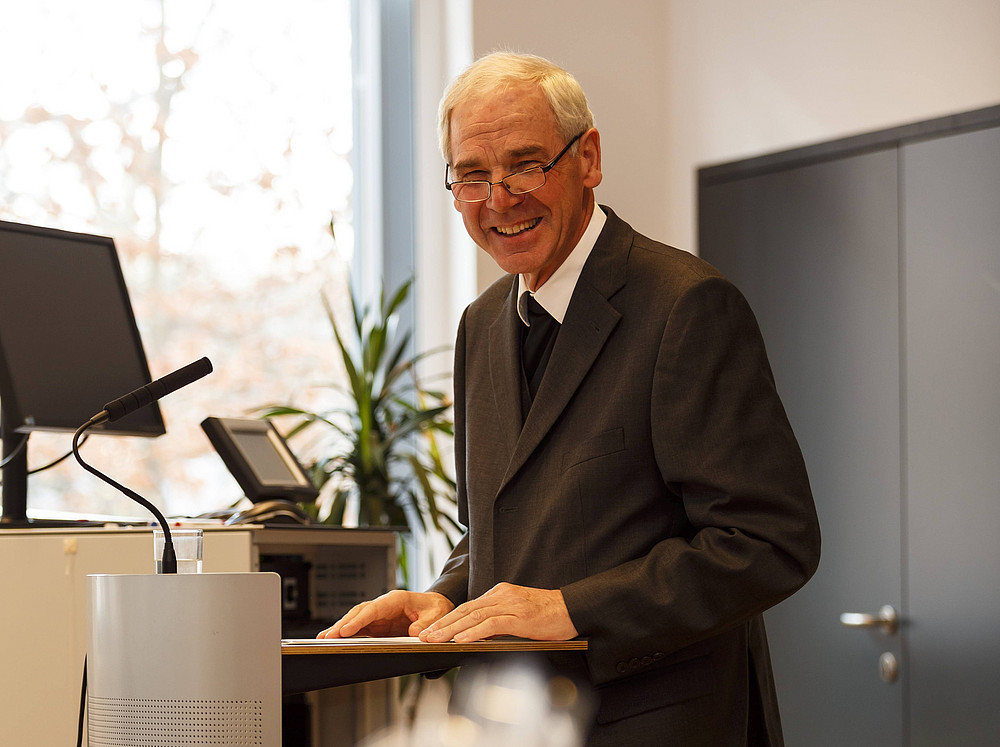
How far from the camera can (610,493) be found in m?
1.50

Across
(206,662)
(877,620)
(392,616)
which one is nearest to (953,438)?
(877,620)

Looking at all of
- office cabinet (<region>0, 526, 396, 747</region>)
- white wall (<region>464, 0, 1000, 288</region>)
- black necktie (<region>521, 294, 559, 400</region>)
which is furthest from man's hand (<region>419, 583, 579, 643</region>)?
white wall (<region>464, 0, 1000, 288</region>)

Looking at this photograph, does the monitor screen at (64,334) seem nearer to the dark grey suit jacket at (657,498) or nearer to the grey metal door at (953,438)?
the dark grey suit jacket at (657,498)

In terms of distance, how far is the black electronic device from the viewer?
2.59 meters

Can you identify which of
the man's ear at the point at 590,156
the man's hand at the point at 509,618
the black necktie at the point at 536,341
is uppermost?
the man's ear at the point at 590,156

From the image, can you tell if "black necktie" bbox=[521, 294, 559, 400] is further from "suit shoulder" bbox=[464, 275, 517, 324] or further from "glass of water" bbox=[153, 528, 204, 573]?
"glass of water" bbox=[153, 528, 204, 573]

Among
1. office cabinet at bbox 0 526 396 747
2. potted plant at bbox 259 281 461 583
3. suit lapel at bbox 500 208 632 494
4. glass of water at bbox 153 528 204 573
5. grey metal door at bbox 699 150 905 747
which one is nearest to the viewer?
glass of water at bbox 153 528 204 573

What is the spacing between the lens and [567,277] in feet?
5.46

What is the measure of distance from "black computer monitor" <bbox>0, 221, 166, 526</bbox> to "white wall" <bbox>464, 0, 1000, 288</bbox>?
1.57 meters

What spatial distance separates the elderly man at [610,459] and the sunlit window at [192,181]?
2028mm

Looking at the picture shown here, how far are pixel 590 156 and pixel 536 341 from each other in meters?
0.28

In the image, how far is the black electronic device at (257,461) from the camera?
259cm

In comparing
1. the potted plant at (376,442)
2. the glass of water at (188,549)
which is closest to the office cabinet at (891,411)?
the potted plant at (376,442)

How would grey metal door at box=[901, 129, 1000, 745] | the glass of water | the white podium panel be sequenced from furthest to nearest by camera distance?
grey metal door at box=[901, 129, 1000, 745] → the glass of water → the white podium panel
